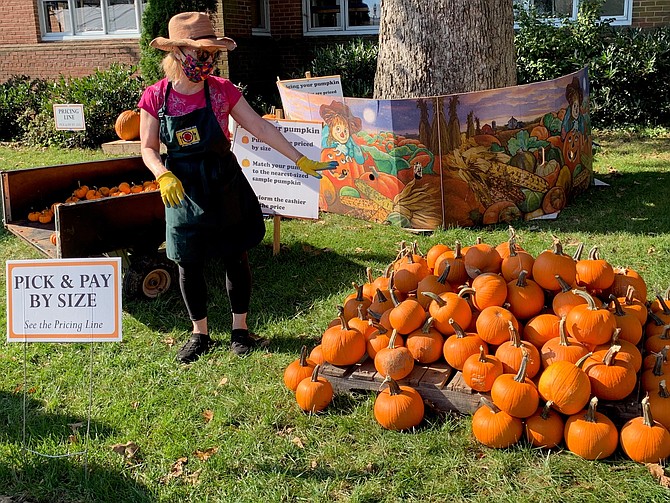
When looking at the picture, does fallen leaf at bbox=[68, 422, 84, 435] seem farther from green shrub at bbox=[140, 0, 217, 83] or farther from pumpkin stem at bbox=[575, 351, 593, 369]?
green shrub at bbox=[140, 0, 217, 83]

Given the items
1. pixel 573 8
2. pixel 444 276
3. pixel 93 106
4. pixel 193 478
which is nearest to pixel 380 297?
pixel 444 276

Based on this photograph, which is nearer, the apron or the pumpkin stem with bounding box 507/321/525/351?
the pumpkin stem with bounding box 507/321/525/351

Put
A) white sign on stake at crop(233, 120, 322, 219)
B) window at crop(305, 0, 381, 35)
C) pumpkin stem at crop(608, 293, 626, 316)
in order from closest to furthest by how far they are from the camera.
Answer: pumpkin stem at crop(608, 293, 626, 316) < white sign on stake at crop(233, 120, 322, 219) < window at crop(305, 0, 381, 35)

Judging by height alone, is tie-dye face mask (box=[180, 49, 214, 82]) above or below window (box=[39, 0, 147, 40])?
below

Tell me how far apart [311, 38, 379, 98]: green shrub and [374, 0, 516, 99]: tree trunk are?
5.41m

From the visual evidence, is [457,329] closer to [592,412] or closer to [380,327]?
[380,327]

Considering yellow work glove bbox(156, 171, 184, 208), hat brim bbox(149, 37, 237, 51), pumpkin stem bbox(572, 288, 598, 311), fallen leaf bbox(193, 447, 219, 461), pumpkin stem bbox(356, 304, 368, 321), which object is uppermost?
hat brim bbox(149, 37, 237, 51)

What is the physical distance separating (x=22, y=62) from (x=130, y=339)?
13.9 meters

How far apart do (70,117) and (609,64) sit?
27.7ft

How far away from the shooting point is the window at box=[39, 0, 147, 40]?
1580cm

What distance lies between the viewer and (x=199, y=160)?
4215 mm

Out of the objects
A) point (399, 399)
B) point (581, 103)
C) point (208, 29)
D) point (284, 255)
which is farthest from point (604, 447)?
point (581, 103)

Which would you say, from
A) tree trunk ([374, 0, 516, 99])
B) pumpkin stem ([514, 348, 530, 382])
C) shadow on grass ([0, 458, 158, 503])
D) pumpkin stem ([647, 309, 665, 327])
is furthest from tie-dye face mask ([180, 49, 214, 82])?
tree trunk ([374, 0, 516, 99])

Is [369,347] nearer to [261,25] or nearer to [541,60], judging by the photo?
[541,60]
